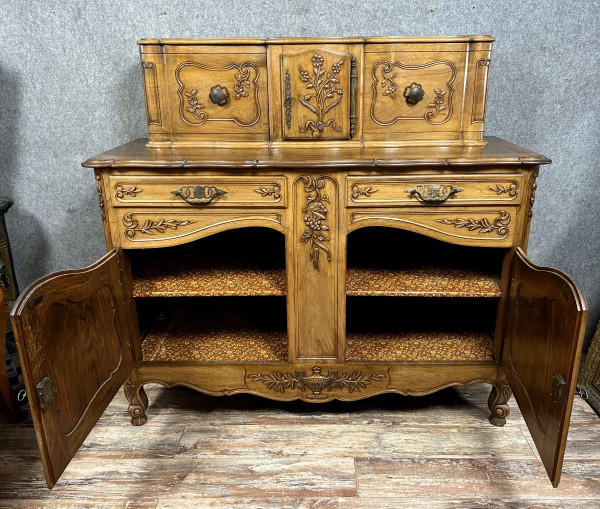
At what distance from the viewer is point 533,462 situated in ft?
4.86

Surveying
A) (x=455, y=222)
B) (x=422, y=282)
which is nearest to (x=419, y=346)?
(x=422, y=282)

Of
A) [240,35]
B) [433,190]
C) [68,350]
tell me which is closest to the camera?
[68,350]

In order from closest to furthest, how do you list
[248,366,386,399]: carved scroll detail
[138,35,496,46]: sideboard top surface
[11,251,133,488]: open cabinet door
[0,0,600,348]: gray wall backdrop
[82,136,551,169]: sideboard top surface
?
1. [11,251,133,488]: open cabinet door
2. [82,136,551,169]: sideboard top surface
3. [138,35,496,46]: sideboard top surface
4. [248,366,386,399]: carved scroll detail
5. [0,0,600,348]: gray wall backdrop

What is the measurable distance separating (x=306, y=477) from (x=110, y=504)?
56 cm

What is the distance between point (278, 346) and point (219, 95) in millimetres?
847

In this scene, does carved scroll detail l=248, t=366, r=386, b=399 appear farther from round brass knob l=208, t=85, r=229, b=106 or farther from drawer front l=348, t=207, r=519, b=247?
round brass knob l=208, t=85, r=229, b=106

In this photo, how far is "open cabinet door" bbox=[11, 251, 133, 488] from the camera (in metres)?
1.00

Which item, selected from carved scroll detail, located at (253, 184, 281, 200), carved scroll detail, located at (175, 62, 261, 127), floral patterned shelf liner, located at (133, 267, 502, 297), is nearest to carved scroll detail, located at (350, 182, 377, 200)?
carved scroll detail, located at (253, 184, 281, 200)

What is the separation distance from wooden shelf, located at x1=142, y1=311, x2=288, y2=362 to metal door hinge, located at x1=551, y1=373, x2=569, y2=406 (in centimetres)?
81

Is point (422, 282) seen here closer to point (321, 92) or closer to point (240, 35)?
point (321, 92)

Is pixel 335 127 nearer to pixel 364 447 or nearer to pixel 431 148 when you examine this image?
pixel 431 148

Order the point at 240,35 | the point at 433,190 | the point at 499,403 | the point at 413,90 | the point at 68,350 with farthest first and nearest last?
the point at 240,35
the point at 499,403
the point at 413,90
the point at 433,190
the point at 68,350

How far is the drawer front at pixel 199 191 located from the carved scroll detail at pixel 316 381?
0.58 m

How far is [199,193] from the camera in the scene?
4.50 ft
